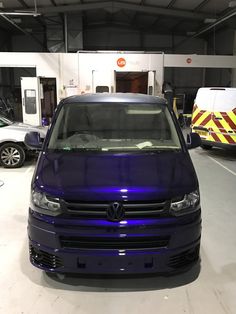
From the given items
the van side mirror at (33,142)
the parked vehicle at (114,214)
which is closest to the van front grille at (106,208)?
the parked vehicle at (114,214)

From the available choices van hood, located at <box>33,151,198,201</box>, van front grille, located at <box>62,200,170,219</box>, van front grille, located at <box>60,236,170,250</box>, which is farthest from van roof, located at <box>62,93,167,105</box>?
van front grille, located at <box>60,236,170,250</box>

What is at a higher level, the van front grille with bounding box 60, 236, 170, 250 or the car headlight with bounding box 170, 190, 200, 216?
the car headlight with bounding box 170, 190, 200, 216

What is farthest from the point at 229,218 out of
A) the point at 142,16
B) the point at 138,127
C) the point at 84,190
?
the point at 142,16

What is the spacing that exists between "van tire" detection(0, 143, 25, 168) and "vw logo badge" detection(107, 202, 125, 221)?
491 centimetres

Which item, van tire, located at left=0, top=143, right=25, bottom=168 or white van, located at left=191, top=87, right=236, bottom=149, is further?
white van, located at left=191, top=87, right=236, bottom=149

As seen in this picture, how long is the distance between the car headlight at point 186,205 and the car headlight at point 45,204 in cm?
86

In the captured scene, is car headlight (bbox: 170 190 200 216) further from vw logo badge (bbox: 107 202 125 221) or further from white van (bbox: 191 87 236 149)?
white van (bbox: 191 87 236 149)

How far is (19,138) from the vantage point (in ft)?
21.9

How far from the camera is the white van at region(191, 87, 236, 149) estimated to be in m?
7.68

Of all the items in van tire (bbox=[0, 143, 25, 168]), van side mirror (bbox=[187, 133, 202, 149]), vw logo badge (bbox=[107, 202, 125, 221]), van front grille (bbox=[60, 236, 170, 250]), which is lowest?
van tire (bbox=[0, 143, 25, 168])

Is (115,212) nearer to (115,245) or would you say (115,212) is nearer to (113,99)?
(115,245)

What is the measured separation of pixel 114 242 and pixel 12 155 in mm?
5015

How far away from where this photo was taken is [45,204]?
2451 mm

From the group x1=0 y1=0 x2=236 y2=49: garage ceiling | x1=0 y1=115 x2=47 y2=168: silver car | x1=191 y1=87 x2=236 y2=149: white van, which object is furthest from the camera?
x1=0 y1=0 x2=236 y2=49: garage ceiling
